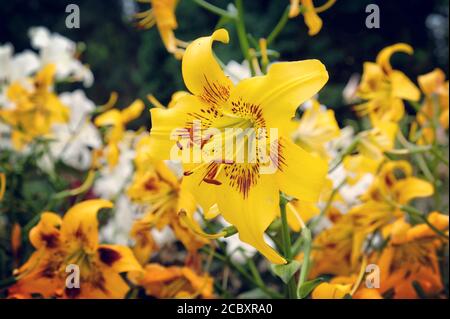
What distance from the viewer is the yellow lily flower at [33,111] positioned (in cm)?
100

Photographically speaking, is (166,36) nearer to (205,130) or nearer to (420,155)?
(205,130)

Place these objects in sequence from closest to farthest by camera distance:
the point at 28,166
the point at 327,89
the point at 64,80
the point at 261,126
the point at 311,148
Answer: the point at 261,126
the point at 311,148
the point at 28,166
the point at 64,80
the point at 327,89

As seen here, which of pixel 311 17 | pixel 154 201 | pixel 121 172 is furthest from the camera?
pixel 121 172

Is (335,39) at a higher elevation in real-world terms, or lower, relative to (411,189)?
lower

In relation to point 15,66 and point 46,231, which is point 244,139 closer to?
point 46,231

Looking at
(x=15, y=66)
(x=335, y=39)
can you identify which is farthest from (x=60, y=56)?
(x=335, y=39)

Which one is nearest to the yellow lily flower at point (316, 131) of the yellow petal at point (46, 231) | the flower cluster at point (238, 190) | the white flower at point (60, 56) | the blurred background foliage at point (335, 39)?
the flower cluster at point (238, 190)

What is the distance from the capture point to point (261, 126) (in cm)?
50

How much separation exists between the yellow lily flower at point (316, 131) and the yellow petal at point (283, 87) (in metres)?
0.32

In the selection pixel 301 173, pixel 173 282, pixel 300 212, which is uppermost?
pixel 301 173

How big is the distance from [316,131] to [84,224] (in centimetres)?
35

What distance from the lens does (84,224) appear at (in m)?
0.63
